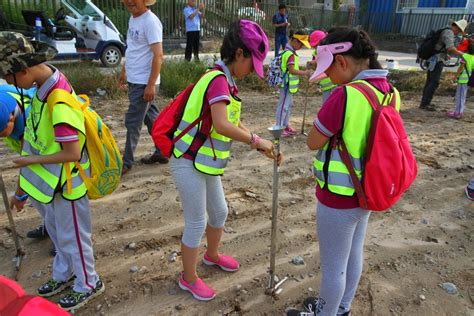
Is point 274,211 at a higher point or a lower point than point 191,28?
lower

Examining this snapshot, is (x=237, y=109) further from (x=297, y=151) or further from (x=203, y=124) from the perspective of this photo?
(x=297, y=151)

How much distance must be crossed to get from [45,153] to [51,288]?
1.04 meters

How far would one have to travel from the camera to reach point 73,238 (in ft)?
8.00

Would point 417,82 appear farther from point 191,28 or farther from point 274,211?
point 274,211

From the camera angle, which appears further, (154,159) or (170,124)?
(154,159)

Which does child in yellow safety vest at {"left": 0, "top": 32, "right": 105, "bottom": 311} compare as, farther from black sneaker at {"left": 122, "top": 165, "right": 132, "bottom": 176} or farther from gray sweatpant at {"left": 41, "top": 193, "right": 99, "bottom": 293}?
black sneaker at {"left": 122, "top": 165, "right": 132, "bottom": 176}

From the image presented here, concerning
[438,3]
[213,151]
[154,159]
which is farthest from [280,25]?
[438,3]

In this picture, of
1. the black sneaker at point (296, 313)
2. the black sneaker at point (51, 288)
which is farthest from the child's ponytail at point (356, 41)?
the black sneaker at point (51, 288)

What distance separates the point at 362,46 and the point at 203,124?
0.98m

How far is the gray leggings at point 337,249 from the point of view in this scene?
2016 millimetres

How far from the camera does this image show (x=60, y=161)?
7.24 feet

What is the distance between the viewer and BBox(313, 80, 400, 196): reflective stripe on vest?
71.7 inches

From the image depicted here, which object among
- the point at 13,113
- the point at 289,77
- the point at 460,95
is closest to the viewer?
the point at 13,113

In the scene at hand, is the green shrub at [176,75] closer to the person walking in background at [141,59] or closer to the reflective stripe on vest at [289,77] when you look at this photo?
the reflective stripe on vest at [289,77]
